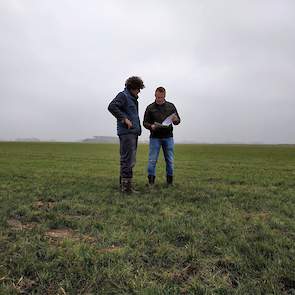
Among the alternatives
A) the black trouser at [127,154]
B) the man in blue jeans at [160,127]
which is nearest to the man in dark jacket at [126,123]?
the black trouser at [127,154]

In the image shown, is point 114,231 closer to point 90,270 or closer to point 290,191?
point 90,270

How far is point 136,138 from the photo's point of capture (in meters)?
8.14

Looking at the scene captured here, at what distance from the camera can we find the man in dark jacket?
7762 mm

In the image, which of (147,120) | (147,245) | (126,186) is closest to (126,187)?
(126,186)

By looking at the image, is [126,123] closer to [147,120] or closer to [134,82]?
[134,82]

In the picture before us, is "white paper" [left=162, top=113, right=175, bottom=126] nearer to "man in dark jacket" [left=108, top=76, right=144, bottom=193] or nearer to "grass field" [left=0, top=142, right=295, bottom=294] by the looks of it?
"man in dark jacket" [left=108, top=76, right=144, bottom=193]

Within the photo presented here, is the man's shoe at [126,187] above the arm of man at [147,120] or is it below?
below

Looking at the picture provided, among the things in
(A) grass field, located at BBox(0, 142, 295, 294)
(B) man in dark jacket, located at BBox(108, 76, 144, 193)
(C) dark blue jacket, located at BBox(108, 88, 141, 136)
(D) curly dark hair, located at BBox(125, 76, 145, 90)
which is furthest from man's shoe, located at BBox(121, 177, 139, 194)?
(D) curly dark hair, located at BBox(125, 76, 145, 90)

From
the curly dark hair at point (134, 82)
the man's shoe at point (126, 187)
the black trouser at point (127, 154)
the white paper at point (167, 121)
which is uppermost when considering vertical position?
the curly dark hair at point (134, 82)

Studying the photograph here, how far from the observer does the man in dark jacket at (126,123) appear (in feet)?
25.5

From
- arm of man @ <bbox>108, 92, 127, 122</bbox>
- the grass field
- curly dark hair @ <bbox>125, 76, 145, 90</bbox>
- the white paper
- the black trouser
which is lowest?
the grass field

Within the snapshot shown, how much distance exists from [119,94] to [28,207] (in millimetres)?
3103

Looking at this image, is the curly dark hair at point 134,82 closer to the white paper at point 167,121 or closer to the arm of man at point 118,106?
the arm of man at point 118,106

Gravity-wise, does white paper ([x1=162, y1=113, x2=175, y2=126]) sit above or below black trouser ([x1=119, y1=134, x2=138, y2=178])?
above
